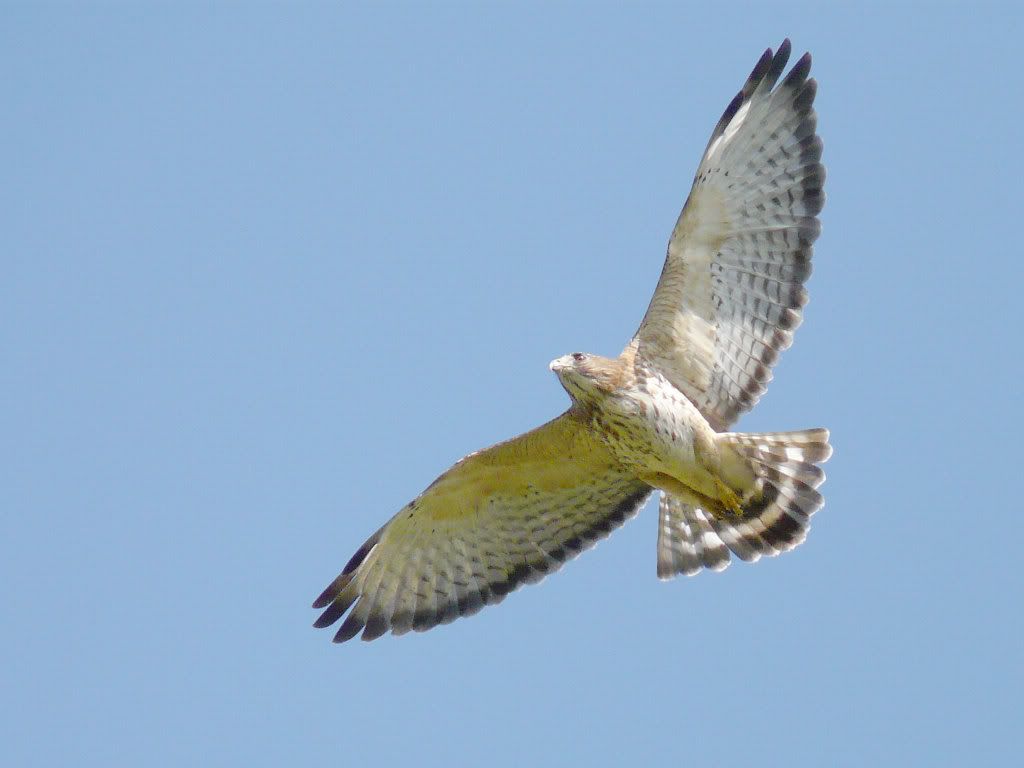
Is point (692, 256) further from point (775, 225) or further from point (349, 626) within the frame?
point (349, 626)

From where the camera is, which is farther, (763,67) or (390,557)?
(390,557)

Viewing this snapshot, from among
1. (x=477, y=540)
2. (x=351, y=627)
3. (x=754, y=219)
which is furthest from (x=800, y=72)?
(x=351, y=627)

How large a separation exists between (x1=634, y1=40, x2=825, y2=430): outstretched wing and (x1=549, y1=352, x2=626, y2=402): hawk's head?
467 mm

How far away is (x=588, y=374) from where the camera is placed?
912 centimetres

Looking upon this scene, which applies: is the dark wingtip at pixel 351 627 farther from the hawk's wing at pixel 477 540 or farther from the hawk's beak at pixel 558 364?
the hawk's beak at pixel 558 364

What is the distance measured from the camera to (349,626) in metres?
10.1

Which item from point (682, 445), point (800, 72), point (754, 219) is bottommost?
point (682, 445)

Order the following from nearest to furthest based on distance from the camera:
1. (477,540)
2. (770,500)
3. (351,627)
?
(770,500) < (351,627) < (477,540)

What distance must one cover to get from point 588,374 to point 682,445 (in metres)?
0.76

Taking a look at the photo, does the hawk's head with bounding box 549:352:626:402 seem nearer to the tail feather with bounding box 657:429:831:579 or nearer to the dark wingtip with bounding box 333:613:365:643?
the tail feather with bounding box 657:429:831:579

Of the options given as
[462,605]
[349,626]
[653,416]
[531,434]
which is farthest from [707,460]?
[349,626]

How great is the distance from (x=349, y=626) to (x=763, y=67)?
4513 millimetres

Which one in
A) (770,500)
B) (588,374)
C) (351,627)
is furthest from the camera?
(351,627)

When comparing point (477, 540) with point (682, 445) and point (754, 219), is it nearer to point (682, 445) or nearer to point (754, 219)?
point (682, 445)
